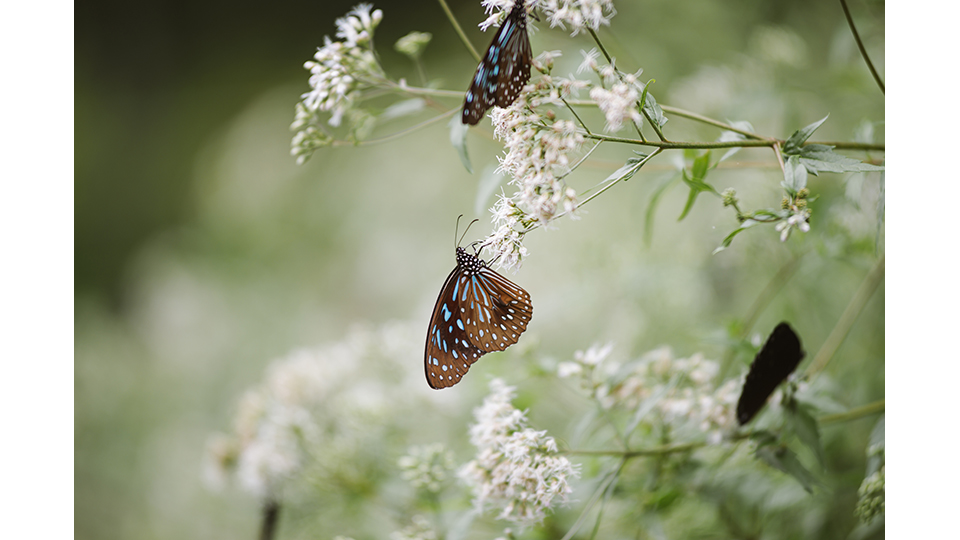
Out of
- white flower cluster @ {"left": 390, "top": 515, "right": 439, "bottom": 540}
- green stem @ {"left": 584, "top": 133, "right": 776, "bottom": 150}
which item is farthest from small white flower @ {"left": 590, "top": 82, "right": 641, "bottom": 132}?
white flower cluster @ {"left": 390, "top": 515, "right": 439, "bottom": 540}

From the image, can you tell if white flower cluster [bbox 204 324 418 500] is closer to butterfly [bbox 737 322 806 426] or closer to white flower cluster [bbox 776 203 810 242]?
butterfly [bbox 737 322 806 426]

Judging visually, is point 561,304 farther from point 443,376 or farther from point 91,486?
point 91,486

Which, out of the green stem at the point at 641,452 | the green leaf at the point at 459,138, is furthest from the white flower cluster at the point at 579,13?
the green stem at the point at 641,452

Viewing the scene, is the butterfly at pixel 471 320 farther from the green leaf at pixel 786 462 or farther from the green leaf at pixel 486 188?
the green leaf at pixel 786 462

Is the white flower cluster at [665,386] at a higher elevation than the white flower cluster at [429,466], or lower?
higher

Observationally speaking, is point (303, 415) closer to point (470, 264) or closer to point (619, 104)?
point (470, 264)

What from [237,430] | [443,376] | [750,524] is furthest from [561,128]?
[237,430]
